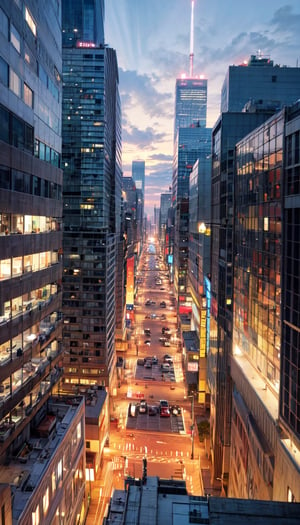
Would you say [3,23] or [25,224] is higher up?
[3,23]

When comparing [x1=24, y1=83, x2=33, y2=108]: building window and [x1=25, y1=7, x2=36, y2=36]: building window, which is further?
[x1=24, y1=83, x2=33, y2=108]: building window

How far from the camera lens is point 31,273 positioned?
32156 millimetres

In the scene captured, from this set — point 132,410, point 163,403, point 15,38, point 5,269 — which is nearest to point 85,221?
point 132,410

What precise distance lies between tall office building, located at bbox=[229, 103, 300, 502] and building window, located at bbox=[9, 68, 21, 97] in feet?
62.7

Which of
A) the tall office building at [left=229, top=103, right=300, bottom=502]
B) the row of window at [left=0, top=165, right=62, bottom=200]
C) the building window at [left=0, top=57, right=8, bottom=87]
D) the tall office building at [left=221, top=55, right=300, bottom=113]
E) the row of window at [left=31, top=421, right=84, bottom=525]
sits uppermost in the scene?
the tall office building at [left=221, top=55, right=300, bottom=113]

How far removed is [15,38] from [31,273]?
16.8 metres

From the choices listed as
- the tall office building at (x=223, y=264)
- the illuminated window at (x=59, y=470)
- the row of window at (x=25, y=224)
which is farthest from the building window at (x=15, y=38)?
the illuminated window at (x=59, y=470)

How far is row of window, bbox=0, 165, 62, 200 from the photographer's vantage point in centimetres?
2694

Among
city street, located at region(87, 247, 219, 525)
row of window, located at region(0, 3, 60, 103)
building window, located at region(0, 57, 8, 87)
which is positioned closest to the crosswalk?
city street, located at region(87, 247, 219, 525)

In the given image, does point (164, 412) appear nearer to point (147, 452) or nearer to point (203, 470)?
point (147, 452)

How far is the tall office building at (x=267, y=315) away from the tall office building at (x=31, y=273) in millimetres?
16894

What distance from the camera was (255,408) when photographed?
35.7 m

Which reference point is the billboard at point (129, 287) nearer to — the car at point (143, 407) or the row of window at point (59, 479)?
the car at point (143, 407)

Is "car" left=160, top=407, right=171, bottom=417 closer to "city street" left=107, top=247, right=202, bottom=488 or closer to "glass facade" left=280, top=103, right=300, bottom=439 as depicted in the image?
"city street" left=107, top=247, right=202, bottom=488
